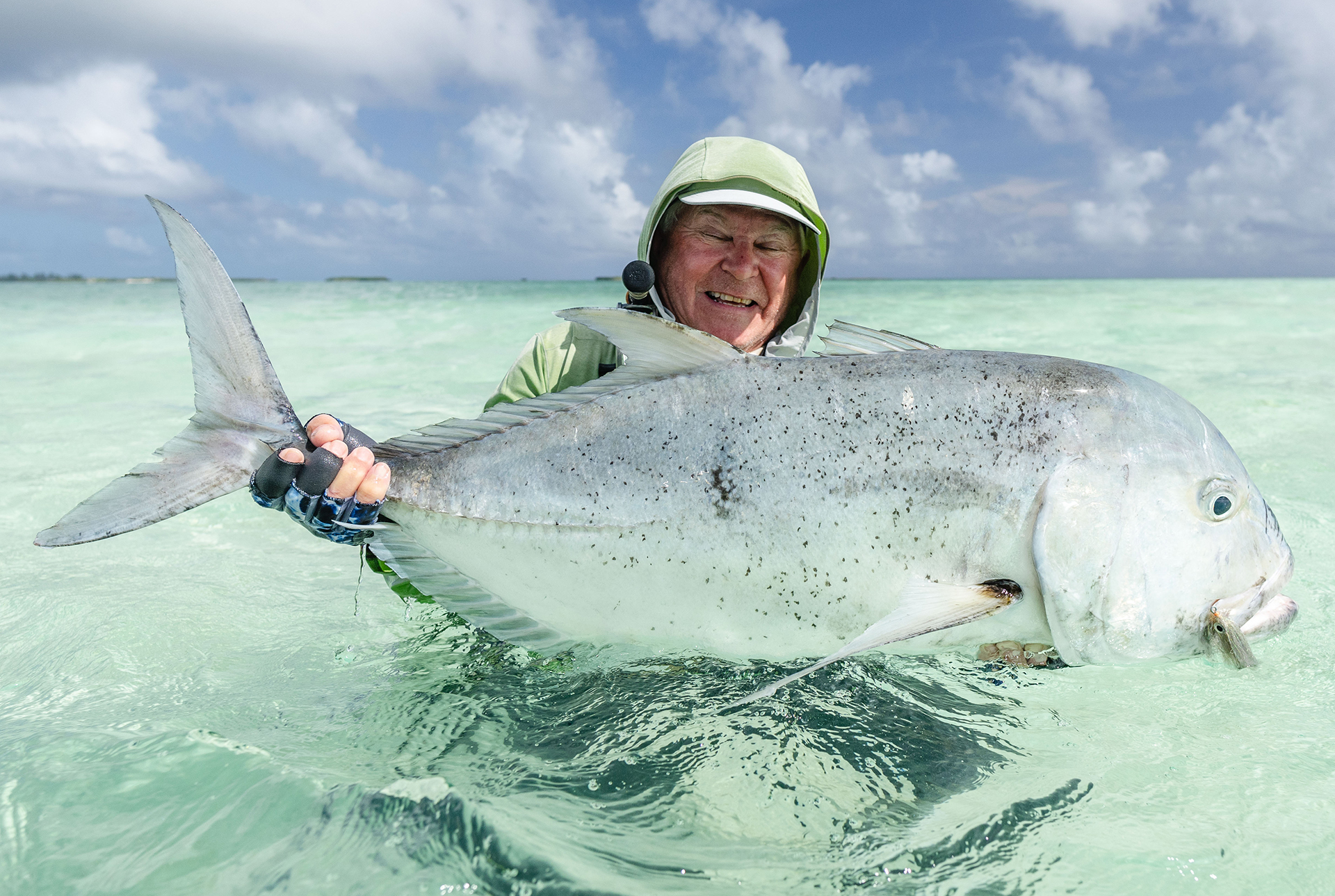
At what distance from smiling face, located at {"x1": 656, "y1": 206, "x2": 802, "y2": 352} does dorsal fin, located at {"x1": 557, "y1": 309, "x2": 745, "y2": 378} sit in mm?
951

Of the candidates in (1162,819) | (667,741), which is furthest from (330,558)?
(1162,819)

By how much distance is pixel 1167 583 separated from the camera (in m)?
1.70

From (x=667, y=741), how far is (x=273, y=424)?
4.17ft

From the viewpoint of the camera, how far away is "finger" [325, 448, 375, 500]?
6.18ft

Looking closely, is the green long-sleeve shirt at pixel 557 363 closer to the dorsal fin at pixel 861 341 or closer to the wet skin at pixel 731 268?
the wet skin at pixel 731 268

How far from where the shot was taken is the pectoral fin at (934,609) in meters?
1.62

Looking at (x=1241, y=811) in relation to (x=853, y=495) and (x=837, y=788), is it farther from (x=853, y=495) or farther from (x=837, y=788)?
(x=853, y=495)

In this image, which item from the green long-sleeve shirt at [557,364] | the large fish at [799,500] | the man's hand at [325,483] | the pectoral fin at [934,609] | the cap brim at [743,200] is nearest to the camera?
the pectoral fin at [934,609]

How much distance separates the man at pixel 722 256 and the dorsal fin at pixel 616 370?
0.75m

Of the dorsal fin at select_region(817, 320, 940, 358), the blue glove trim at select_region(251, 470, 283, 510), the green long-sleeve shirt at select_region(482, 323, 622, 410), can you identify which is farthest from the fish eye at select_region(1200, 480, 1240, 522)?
the blue glove trim at select_region(251, 470, 283, 510)

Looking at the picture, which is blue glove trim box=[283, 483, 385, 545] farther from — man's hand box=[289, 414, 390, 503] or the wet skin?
the wet skin

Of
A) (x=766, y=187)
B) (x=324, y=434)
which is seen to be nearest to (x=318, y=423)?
(x=324, y=434)

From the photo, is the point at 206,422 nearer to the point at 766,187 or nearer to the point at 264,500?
the point at 264,500

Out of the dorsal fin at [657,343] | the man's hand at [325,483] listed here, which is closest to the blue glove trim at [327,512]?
the man's hand at [325,483]
